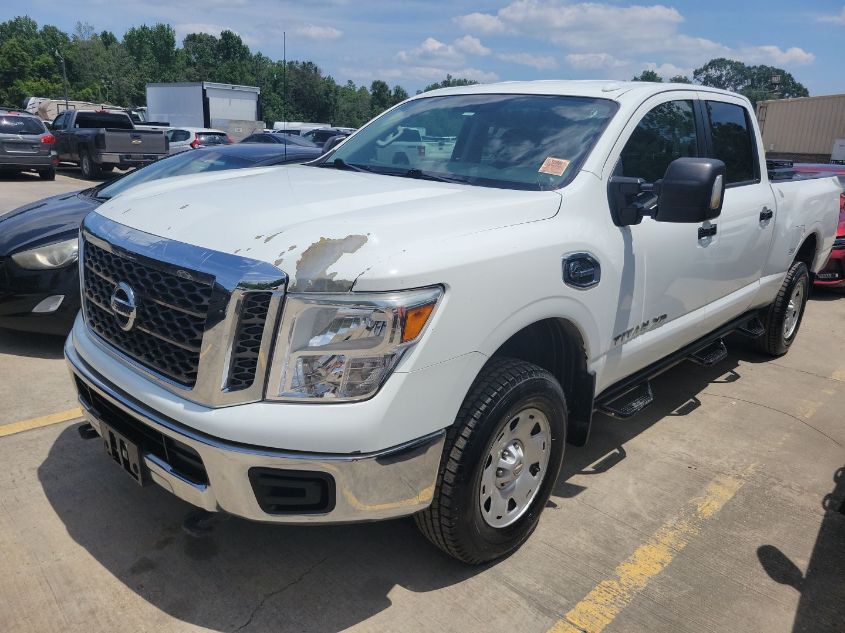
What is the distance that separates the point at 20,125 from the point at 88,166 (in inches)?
77.5

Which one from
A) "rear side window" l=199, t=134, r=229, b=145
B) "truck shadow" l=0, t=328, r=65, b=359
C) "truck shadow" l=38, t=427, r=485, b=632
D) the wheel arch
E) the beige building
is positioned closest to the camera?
"truck shadow" l=38, t=427, r=485, b=632

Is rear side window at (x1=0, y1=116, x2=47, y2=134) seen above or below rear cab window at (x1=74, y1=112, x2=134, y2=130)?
below

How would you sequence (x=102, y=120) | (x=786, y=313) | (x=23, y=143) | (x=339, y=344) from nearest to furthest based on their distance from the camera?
1. (x=339, y=344)
2. (x=786, y=313)
3. (x=23, y=143)
4. (x=102, y=120)

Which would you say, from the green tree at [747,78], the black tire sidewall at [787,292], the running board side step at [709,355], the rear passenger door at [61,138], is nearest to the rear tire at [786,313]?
the black tire sidewall at [787,292]

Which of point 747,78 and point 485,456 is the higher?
point 747,78

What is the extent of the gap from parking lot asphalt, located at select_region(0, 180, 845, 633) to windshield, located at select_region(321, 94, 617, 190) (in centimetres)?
159

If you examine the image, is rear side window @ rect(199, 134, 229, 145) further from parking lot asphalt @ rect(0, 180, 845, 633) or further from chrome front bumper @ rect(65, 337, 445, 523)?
chrome front bumper @ rect(65, 337, 445, 523)

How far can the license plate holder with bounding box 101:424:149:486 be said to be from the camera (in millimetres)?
2400

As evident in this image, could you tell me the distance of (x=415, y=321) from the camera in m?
2.09

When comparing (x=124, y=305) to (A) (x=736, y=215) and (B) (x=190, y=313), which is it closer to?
(B) (x=190, y=313)

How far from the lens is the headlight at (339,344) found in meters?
2.03

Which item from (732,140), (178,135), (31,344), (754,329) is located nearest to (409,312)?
(732,140)

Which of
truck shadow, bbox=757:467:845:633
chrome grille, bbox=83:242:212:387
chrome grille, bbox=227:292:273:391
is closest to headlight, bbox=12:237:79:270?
chrome grille, bbox=83:242:212:387

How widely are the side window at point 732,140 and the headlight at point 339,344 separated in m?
2.80
